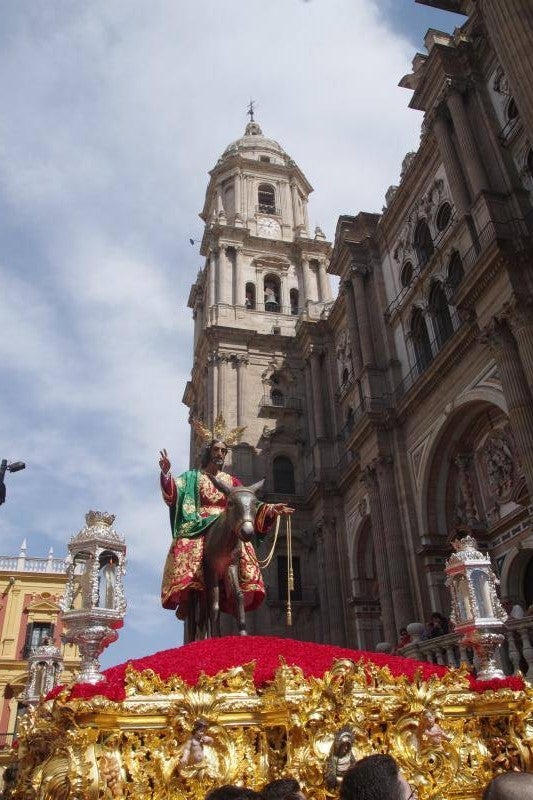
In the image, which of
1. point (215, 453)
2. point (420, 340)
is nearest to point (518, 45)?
point (420, 340)

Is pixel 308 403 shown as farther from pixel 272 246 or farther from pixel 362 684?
pixel 362 684

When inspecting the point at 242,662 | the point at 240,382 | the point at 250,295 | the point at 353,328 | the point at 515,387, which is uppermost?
the point at 250,295

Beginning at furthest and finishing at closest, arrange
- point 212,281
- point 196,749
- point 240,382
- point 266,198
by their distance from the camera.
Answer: point 266,198
point 212,281
point 240,382
point 196,749

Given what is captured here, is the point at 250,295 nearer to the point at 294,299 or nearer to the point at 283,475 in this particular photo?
the point at 294,299

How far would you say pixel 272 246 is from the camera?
123ft

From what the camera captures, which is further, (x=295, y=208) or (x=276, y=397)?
(x=295, y=208)

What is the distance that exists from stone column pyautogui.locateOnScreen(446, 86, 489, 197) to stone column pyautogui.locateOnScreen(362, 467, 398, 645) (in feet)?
30.6

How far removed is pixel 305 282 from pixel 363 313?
1219 centimetres

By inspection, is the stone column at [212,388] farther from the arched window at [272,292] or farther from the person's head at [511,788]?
the person's head at [511,788]

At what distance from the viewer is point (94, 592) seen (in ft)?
19.7

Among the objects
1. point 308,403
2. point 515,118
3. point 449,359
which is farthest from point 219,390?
point 515,118

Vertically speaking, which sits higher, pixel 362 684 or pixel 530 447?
pixel 530 447

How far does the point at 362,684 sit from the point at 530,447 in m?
9.38

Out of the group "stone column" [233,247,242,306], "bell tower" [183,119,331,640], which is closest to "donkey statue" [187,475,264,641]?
"bell tower" [183,119,331,640]
